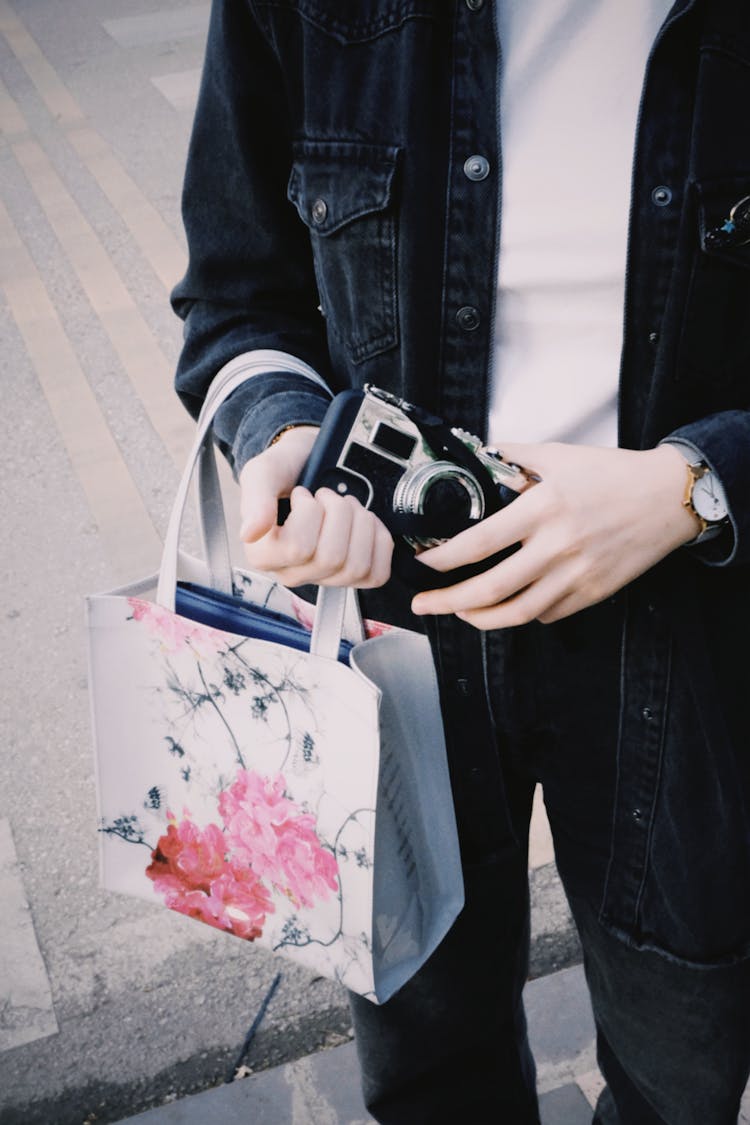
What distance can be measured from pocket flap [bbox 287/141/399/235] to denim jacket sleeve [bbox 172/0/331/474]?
61 mm

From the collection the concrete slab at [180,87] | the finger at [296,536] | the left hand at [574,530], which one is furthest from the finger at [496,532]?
the concrete slab at [180,87]

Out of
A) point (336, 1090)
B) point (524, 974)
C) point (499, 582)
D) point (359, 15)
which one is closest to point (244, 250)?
point (359, 15)

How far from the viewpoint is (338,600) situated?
3.17 feet

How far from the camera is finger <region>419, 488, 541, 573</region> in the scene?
0.90 meters

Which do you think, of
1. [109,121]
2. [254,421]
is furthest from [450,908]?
[109,121]

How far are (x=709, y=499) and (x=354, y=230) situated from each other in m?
0.38

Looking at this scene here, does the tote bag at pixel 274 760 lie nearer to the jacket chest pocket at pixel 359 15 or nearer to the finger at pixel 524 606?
the finger at pixel 524 606

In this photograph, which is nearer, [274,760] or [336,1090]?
[274,760]

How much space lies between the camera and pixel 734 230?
0.91 m

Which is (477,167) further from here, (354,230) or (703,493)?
(703,493)

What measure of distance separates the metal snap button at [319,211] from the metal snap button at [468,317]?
16cm

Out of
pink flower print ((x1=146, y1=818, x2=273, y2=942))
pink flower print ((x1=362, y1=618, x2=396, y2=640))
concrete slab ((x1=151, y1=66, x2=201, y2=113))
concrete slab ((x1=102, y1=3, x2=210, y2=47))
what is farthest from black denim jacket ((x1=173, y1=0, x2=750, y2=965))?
concrete slab ((x1=102, y1=3, x2=210, y2=47))

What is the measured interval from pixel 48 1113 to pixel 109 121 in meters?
5.37

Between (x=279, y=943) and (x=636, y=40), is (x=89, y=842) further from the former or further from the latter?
(x=636, y=40)
